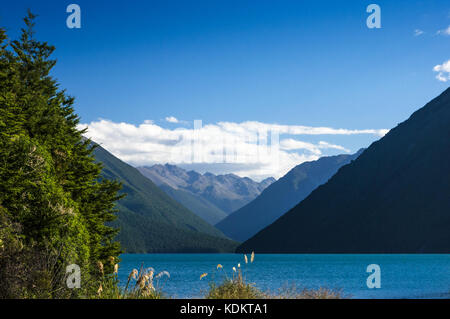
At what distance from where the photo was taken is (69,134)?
33875 mm

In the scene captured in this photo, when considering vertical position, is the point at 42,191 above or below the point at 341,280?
above

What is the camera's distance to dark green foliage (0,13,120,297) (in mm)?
17422

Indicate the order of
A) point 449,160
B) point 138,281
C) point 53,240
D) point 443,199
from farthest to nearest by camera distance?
point 449,160
point 443,199
point 53,240
point 138,281

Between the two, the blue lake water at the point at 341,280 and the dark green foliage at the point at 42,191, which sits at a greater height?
the dark green foliage at the point at 42,191

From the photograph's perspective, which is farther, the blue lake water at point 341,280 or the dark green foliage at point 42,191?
the blue lake water at point 341,280

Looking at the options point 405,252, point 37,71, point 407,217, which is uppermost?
point 37,71

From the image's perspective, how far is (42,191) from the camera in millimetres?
20422

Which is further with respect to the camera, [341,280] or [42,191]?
[341,280]

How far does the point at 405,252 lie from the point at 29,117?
18129cm

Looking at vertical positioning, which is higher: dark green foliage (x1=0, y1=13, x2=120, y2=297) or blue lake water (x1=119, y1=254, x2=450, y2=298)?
dark green foliage (x1=0, y1=13, x2=120, y2=297)

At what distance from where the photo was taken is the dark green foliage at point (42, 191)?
17.4 metres

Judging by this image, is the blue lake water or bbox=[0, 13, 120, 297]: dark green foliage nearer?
bbox=[0, 13, 120, 297]: dark green foliage
